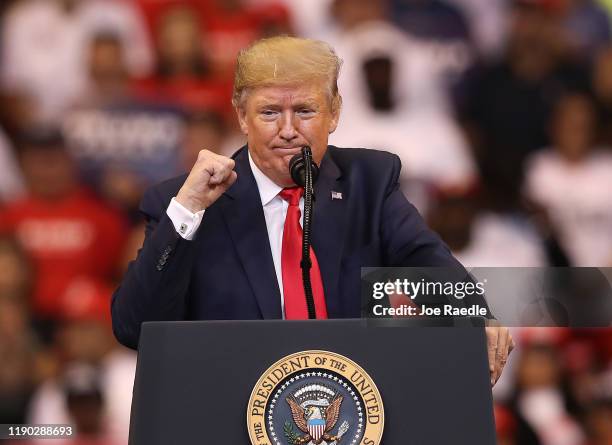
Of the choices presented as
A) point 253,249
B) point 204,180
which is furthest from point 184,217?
point 253,249

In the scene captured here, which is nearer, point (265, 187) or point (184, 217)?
point (184, 217)

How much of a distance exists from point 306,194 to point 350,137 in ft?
9.50

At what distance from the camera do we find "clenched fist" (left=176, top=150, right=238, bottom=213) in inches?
79.7

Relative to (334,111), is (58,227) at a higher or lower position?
higher

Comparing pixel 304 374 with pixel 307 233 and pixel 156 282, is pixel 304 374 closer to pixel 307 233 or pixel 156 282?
pixel 307 233

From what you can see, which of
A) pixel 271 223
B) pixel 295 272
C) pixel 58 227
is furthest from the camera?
pixel 58 227

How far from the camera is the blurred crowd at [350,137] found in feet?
15.5

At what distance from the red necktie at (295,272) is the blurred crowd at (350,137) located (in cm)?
254

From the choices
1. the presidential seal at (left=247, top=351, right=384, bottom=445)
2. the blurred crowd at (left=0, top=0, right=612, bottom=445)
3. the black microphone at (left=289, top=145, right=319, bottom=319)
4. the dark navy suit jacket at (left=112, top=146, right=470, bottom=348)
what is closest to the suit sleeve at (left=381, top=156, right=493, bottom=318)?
the dark navy suit jacket at (left=112, top=146, right=470, bottom=348)

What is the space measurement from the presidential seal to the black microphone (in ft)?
0.87

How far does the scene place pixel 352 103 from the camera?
4.95m

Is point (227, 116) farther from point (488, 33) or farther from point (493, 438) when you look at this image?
point (493, 438)

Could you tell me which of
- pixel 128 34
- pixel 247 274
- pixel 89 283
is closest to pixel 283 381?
pixel 247 274

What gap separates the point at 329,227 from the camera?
87.1 inches
